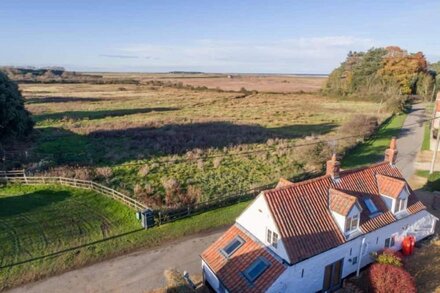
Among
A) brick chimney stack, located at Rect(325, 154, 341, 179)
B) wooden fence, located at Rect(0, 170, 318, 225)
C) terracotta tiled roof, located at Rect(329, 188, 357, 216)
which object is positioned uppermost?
brick chimney stack, located at Rect(325, 154, 341, 179)

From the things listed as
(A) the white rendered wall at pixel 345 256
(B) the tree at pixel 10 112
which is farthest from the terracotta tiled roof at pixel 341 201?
(B) the tree at pixel 10 112

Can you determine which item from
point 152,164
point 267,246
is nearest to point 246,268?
point 267,246

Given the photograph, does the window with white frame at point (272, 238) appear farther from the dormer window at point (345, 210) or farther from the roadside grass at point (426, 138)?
the roadside grass at point (426, 138)

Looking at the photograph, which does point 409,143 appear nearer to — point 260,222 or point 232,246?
point 260,222

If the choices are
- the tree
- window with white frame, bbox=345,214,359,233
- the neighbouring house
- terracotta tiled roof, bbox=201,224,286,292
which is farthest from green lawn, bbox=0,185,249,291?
the tree

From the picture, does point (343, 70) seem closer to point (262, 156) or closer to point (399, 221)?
point (262, 156)

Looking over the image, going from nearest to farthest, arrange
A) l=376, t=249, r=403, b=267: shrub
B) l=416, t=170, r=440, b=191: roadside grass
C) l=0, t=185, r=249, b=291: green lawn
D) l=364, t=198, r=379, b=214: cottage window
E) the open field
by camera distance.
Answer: l=376, t=249, r=403, b=267: shrub → l=364, t=198, r=379, b=214: cottage window → l=0, t=185, r=249, b=291: green lawn → the open field → l=416, t=170, r=440, b=191: roadside grass

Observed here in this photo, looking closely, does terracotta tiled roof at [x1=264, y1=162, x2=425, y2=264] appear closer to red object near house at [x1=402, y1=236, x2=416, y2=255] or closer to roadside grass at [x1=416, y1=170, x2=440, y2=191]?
red object near house at [x1=402, y1=236, x2=416, y2=255]
